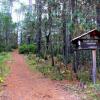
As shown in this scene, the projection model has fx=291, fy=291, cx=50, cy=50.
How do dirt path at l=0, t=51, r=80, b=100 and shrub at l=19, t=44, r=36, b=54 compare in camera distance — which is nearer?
dirt path at l=0, t=51, r=80, b=100

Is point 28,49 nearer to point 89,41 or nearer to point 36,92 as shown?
point 89,41

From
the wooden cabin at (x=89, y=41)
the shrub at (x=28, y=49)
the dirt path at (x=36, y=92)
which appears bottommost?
the dirt path at (x=36, y=92)

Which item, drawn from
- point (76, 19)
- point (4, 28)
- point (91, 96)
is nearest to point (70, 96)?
point (91, 96)

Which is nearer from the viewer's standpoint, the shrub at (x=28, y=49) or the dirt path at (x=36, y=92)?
the dirt path at (x=36, y=92)

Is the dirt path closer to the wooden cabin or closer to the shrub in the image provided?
the wooden cabin

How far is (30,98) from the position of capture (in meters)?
9.55

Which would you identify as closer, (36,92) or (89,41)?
(36,92)

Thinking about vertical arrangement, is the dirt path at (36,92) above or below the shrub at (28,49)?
below

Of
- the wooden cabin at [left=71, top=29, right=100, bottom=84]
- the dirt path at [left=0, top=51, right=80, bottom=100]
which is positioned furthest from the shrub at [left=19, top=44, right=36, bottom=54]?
the dirt path at [left=0, top=51, right=80, bottom=100]

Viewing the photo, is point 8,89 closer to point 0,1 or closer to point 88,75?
point 88,75

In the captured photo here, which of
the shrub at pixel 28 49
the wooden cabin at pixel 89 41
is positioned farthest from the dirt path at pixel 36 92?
the shrub at pixel 28 49

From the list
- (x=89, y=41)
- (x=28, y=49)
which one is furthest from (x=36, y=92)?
(x=28, y=49)

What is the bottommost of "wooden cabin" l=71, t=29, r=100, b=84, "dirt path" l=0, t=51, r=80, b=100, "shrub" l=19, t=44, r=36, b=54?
"dirt path" l=0, t=51, r=80, b=100

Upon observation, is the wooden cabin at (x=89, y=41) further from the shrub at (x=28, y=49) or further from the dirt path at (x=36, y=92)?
the shrub at (x=28, y=49)
